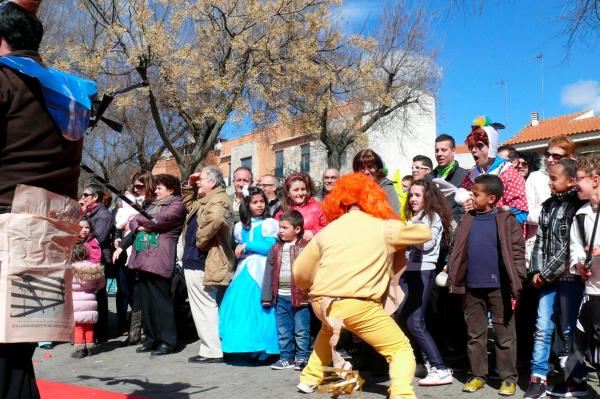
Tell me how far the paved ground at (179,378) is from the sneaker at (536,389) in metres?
0.15

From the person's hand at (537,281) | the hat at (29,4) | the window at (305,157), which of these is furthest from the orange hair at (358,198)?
the window at (305,157)

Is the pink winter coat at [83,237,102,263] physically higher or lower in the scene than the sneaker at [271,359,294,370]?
higher

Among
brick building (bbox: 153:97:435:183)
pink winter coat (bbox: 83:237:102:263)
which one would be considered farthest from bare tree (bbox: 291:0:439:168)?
pink winter coat (bbox: 83:237:102:263)

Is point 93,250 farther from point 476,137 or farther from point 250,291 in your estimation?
point 476,137

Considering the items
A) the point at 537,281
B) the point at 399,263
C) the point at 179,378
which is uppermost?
the point at 399,263

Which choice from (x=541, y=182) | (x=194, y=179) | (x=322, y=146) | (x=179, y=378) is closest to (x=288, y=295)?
(x=179, y=378)

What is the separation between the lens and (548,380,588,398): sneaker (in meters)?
4.94

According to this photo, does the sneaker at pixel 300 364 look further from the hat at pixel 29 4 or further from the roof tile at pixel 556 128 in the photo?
the roof tile at pixel 556 128

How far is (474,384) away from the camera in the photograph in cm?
525

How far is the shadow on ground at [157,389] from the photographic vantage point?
5434 mm

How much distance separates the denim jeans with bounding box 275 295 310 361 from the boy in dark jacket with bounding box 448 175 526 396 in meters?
1.68

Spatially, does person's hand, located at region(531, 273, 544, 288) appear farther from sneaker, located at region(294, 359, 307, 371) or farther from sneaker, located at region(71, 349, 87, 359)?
sneaker, located at region(71, 349, 87, 359)

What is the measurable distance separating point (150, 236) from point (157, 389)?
230 cm

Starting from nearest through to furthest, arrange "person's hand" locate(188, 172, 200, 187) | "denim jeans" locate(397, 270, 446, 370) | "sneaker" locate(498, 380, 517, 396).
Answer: "sneaker" locate(498, 380, 517, 396)
"denim jeans" locate(397, 270, 446, 370)
"person's hand" locate(188, 172, 200, 187)
